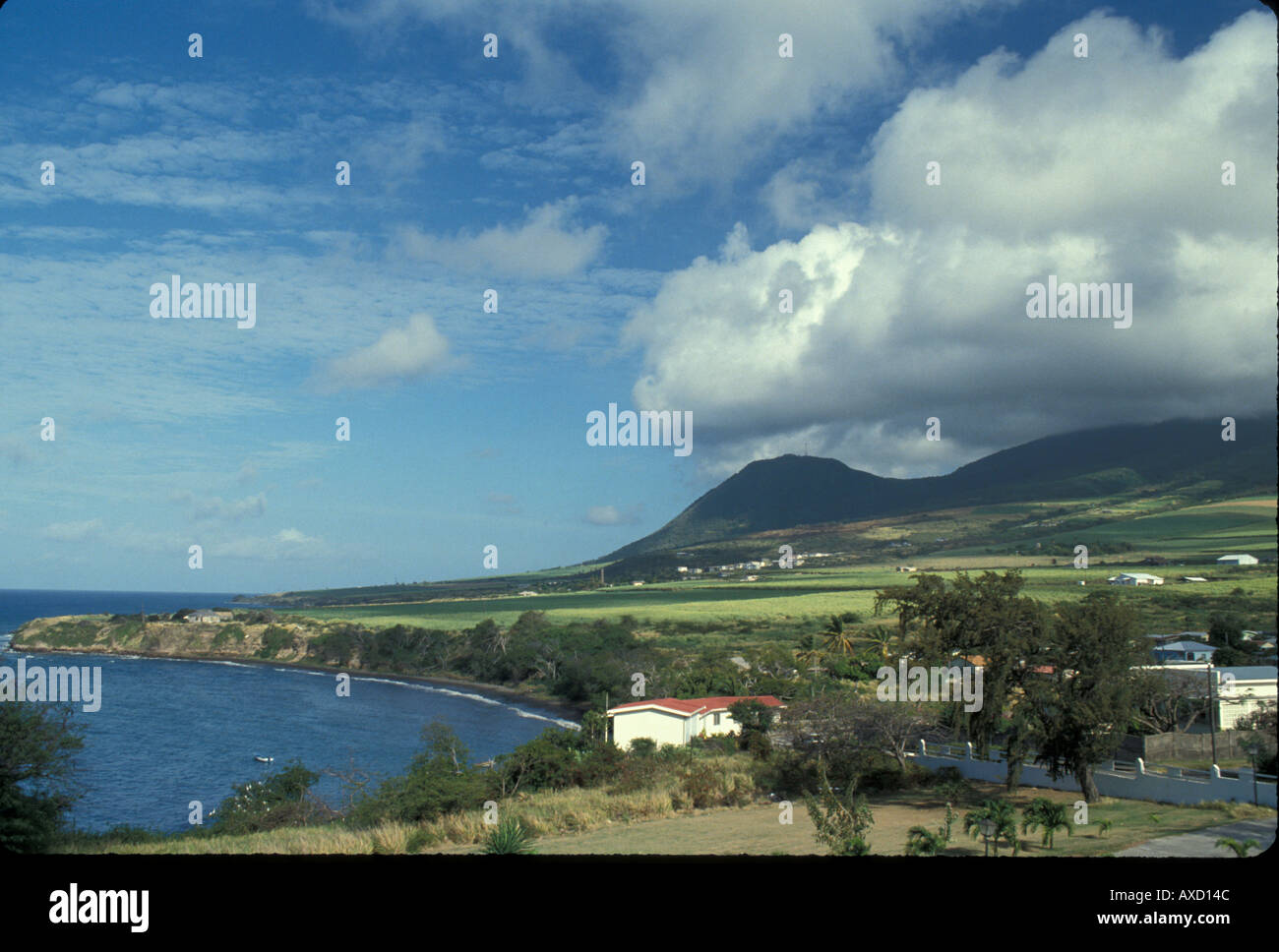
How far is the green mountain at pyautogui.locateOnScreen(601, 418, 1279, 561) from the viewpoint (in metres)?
59.5

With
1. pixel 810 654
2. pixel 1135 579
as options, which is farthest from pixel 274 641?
pixel 1135 579

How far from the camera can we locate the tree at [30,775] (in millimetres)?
6834

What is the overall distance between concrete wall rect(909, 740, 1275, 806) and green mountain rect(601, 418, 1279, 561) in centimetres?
4759

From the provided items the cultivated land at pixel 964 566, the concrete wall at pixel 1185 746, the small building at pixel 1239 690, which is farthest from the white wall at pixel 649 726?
the cultivated land at pixel 964 566

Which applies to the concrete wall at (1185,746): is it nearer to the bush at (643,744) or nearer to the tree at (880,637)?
the bush at (643,744)

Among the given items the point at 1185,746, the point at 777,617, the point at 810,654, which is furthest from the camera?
the point at 777,617

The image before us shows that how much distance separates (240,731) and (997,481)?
76740 millimetres

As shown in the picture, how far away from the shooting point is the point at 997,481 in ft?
277

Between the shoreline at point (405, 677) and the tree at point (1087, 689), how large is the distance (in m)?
23.6

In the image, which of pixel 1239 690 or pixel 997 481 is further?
pixel 997 481

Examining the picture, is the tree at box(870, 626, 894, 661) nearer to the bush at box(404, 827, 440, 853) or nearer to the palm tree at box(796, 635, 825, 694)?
the palm tree at box(796, 635, 825, 694)

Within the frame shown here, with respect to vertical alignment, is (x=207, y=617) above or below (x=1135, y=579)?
below

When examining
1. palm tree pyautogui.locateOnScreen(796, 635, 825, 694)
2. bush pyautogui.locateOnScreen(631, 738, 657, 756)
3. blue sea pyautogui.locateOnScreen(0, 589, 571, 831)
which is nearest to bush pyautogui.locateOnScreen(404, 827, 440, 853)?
blue sea pyautogui.locateOnScreen(0, 589, 571, 831)

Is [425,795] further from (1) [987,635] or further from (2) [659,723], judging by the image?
(2) [659,723]
